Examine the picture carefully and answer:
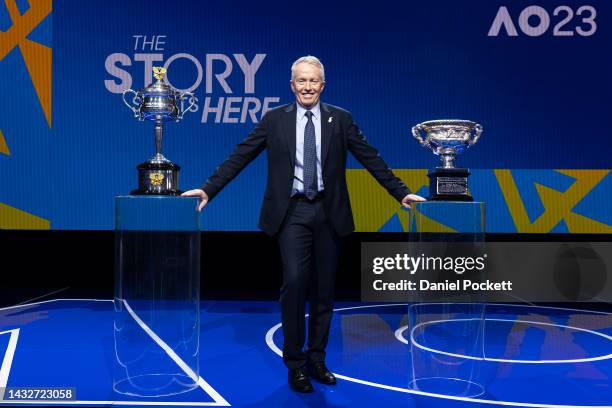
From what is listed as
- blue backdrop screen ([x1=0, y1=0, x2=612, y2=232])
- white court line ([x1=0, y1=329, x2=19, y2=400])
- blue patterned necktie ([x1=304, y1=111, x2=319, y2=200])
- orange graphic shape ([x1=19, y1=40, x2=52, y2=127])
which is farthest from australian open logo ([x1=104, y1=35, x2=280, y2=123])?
blue patterned necktie ([x1=304, y1=111, x2=319, y2=200])

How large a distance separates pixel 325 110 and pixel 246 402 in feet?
4.56

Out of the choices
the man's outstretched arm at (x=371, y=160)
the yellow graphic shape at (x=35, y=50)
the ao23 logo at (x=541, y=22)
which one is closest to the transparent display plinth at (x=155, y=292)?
the man's outstretched arm at (x=371, y=160)

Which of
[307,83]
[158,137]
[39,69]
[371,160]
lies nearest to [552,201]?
[371,160]

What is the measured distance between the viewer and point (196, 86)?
5.57 metres

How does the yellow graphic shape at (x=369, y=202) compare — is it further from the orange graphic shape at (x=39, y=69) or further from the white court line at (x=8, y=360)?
the white court line at (x=8, y=360)

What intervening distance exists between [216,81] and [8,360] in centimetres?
285

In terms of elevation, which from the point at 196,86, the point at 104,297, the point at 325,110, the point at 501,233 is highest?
the point at 196,86

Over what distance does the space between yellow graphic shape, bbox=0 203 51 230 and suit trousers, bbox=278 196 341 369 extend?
10.6 feet

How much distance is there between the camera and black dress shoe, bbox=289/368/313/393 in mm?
3029

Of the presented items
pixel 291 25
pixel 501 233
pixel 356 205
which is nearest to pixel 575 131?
pixel 501 233

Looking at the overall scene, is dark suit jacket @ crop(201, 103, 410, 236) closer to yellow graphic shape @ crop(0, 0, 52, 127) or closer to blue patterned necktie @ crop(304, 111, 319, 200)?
blue patterned necktie @ crop(304, 111, 319, 200)

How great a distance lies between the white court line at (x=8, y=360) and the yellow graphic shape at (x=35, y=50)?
2.05 meters

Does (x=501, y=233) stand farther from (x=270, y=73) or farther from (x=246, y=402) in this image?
(x=246, y=402)

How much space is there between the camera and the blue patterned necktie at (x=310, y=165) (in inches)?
122
